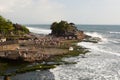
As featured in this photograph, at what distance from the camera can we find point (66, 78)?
1945 inches

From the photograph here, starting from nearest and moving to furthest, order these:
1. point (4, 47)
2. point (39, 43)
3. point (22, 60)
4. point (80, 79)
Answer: point (80, 79), point (22, 60), point (4, 47), point (39, 43)

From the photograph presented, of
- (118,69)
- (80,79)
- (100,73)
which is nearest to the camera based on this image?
(80,79)

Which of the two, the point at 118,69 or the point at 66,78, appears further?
the point at 118,69

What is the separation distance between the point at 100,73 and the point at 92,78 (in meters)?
4.73

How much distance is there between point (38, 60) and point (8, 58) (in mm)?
6654

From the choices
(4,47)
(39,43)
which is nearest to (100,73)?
(4,47)

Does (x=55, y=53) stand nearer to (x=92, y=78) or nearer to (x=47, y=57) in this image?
(x=47, y=57)

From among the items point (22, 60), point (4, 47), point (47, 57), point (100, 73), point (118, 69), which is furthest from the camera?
point (4, 47)

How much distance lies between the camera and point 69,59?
68.2 meters

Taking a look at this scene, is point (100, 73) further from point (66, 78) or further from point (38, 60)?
point (38, 60)

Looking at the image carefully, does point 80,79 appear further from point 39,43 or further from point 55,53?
point 39,43

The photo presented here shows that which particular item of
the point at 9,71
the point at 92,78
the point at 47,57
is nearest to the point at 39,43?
the point at 47,57

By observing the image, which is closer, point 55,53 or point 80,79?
point 80,79

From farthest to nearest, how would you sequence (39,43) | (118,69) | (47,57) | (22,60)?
(39,43)
(47,57)
(22,60)
(118,69)
